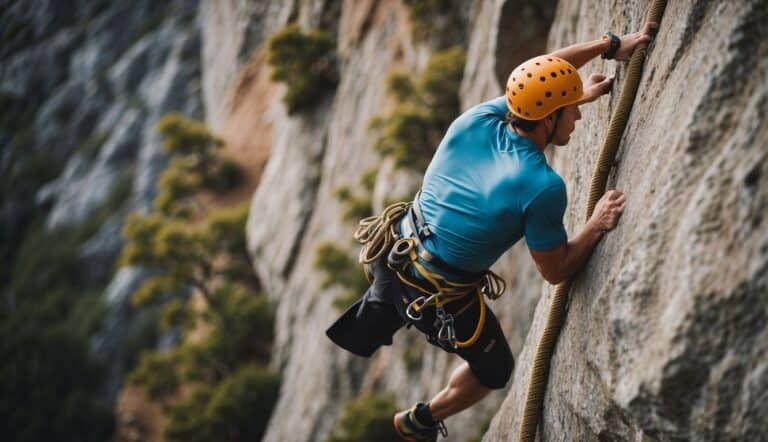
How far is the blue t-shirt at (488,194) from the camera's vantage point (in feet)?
10.6

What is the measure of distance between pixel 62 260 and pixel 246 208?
2215cm

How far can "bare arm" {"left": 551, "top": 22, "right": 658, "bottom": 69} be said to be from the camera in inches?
134

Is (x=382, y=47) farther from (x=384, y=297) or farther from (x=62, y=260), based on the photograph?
(x=62, y=260)

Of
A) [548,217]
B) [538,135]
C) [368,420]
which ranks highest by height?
[538,135]

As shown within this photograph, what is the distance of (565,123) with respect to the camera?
3506mm

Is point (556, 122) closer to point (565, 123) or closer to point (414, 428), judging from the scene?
point (565, 123)

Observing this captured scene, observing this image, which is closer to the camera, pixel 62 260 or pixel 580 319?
pixel 580 319

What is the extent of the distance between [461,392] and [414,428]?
0.65m

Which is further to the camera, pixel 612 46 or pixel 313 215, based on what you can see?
pixel 313 215

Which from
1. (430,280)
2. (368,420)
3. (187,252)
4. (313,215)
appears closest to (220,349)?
(187,252)

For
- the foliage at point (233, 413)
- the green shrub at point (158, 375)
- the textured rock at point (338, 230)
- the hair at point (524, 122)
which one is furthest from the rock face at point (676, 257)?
the green shrub at point (158, 375)

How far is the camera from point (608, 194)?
322 cm

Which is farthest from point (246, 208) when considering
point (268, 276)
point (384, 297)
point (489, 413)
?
point (384, 297)

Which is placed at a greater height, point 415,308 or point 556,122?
point 556,122
